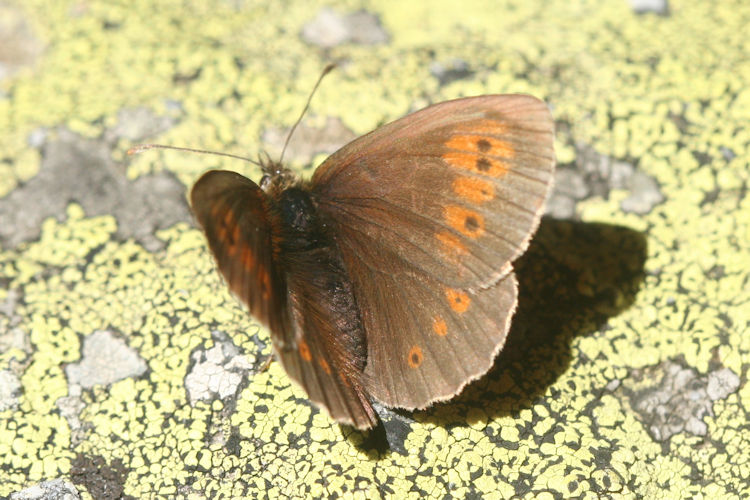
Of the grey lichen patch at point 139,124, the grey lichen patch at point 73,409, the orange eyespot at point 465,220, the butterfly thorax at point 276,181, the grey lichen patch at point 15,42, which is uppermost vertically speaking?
the grey lichen patch at point 15,42

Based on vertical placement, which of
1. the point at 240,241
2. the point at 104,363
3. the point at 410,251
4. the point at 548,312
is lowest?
the point at 548,312

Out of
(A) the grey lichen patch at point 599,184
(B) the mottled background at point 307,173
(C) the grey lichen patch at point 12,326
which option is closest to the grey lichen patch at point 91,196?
(B) the mottled background at point 307,173

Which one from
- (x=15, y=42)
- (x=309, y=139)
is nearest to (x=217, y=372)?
(x=309, y=139)

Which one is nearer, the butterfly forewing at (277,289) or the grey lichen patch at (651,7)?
the butterfly forewing at (277,289)

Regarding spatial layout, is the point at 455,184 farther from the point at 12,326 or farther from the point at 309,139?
the point at 12,326

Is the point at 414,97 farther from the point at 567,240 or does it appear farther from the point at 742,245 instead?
the point at 742,245

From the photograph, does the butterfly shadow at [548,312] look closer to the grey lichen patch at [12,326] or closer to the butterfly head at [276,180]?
the butterfly head at [276,180]
